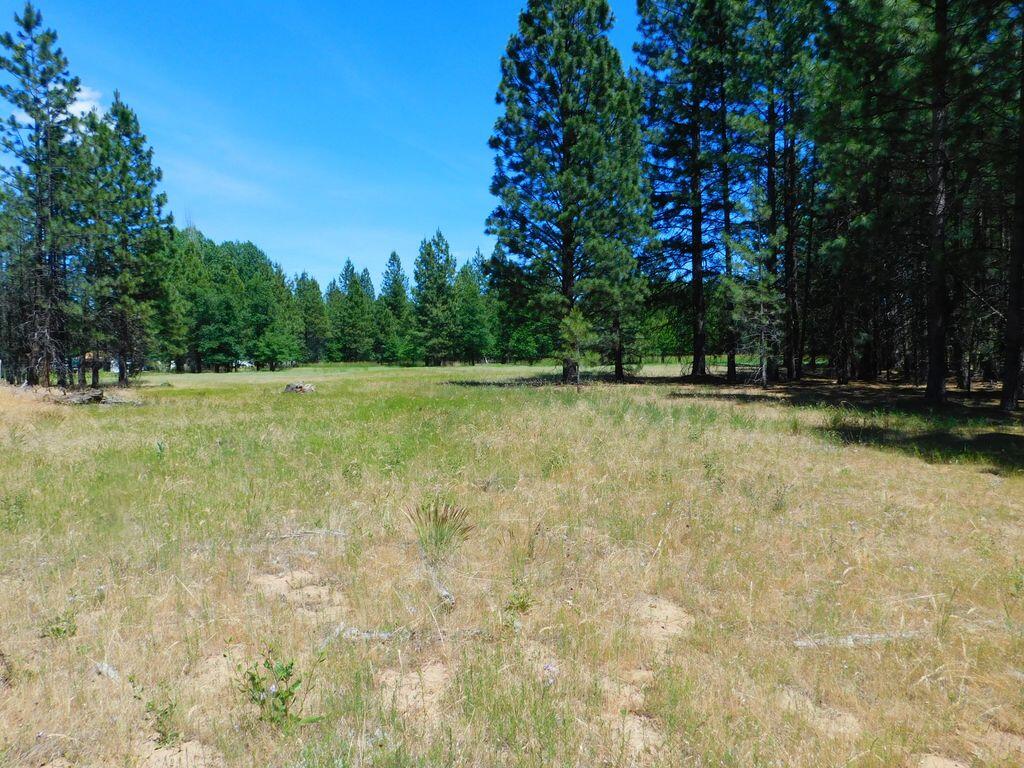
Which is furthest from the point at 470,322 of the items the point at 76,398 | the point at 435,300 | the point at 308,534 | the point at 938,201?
the point at 308,534

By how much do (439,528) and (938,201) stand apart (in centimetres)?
1658

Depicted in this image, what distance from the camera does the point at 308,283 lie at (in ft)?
288

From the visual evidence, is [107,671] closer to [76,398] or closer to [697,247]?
[76,398]

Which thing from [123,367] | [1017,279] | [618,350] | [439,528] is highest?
[1017,279]

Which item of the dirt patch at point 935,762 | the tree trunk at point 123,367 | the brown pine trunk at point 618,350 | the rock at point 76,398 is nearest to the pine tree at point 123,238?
the tree trunk at point 123,367

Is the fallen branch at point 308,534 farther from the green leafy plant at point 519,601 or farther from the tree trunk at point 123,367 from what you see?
the tree trunk at point 123,367

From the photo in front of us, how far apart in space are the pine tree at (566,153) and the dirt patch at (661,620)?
18.4 metres

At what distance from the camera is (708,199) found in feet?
84.2

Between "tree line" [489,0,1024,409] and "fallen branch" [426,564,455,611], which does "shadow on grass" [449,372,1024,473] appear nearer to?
"tree line" [489,0,1024,409]

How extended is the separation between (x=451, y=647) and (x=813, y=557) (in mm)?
3827

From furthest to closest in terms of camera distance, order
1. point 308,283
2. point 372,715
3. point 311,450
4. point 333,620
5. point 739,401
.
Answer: point 308,283 → point 739,401 → point 311,450 → point 333,620 → point 372,715

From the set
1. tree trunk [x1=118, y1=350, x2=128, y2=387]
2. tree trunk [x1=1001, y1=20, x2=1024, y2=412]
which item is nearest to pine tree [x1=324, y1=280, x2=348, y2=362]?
tree trunk [x1=118, y1=350, x2=128, y2=387]

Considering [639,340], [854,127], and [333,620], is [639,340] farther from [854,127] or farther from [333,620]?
[333,620]

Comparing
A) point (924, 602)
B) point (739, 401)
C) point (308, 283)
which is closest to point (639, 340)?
point (739, 401)
